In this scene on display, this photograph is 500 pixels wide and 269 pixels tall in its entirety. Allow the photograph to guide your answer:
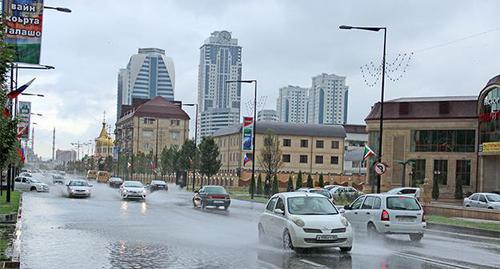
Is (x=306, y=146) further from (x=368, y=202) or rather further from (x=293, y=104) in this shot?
(x=368, y=202)

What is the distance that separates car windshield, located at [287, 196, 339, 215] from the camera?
16578 millimetres

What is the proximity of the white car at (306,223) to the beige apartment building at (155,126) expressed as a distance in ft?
455

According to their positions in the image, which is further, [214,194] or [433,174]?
[433,174]

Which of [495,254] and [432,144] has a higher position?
[432,144]

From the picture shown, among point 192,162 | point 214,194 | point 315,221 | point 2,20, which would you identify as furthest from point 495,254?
point 192,162

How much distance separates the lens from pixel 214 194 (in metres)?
38.7

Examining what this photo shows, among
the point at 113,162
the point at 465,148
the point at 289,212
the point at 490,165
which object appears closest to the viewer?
the point at 289,212

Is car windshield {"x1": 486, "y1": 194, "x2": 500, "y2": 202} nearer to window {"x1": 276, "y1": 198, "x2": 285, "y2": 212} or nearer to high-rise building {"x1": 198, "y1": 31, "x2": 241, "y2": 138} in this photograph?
window {"x1": 276, "y1": 198, "x2": 285, "y2": 212}

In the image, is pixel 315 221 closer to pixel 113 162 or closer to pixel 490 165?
pixel 490 165

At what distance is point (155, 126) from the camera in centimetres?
15662

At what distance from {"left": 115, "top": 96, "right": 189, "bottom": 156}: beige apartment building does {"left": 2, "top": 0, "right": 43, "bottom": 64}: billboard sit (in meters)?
135

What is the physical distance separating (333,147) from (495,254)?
93.1m

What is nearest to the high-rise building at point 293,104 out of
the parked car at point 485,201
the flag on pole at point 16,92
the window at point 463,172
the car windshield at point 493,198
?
the window at point 463,172

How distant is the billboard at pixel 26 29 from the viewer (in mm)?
18688
